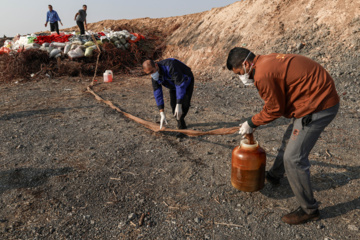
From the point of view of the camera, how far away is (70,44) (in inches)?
460

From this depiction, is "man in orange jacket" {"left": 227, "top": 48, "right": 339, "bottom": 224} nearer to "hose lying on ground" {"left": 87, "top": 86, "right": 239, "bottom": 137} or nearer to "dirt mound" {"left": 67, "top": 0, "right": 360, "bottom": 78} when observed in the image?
"hose lying on ground" {"left": 87, "top": 86, "right": 239, "bottom": 137}

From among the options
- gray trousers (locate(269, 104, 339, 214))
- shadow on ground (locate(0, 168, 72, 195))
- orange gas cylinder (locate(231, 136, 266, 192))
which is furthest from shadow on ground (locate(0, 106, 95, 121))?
gray trousers (locate(269, 104, 339, 214))

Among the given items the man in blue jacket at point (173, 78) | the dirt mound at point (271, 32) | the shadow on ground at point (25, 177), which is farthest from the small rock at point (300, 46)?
the shadow on ground at point (25, 177)

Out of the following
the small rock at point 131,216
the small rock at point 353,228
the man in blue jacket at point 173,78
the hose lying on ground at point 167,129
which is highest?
the man in blue jacket at point 173,78

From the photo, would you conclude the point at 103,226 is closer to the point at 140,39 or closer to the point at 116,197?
the point at 116,197

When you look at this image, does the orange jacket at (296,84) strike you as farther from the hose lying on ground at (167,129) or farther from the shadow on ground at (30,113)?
the shadow on ground at (30,113)

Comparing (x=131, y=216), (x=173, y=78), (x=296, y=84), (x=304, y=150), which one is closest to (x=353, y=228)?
(x=304, y=150)

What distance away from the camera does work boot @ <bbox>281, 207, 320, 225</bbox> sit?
8.41ft

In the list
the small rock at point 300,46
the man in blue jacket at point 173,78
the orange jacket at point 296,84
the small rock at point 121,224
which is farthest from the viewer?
the small rock at point 300,46

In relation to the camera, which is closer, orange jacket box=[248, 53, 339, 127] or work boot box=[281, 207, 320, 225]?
orange jacket box=[248, 53, 339, 127]

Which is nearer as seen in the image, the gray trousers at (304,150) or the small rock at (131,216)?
the gray trousers at (304,150)

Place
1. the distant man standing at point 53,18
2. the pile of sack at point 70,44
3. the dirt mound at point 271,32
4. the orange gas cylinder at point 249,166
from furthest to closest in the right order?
the distant man standing at point 53,18 < the pile of sack at point 70,44 < the dirt mound at point 271,32 < the orange gas cylinder at point 249,166

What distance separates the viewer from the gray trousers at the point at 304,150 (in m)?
2.39

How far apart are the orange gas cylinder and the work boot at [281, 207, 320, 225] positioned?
0.44 meters
